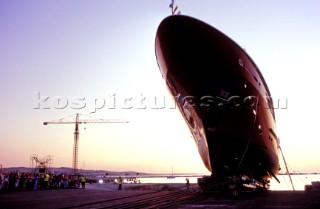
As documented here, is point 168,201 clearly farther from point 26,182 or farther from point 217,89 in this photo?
point 26,182

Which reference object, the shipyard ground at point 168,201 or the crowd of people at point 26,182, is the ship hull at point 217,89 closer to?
the shipyard ground at point 168,201

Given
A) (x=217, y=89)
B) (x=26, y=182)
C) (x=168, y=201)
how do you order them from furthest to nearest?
(x=26, y=182) < (x=217, y=89) < (x=168, y=201)

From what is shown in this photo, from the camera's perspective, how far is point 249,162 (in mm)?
13531

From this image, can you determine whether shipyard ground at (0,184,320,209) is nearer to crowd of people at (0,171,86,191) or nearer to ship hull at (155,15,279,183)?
ship hull at (155,15,279,183)

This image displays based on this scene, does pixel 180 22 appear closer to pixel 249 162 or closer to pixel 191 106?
pixel 191 106

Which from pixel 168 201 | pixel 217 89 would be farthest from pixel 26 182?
pixel 217 89

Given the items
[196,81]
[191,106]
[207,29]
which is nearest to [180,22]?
[207,29]

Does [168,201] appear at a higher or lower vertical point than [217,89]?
lower

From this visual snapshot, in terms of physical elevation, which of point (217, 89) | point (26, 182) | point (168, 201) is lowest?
point (26, 182)

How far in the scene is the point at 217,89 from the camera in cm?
1219

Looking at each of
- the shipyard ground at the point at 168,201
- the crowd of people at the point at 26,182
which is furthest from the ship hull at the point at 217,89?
the crowd of people at the point at 26,182

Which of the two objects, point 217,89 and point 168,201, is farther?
point 217,89

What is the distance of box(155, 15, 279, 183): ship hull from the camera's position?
38.5ft

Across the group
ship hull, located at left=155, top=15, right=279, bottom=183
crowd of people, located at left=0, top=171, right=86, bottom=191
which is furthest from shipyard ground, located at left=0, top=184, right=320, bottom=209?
crowd of people, located at left=0, top=171, right=86, bottom=191
